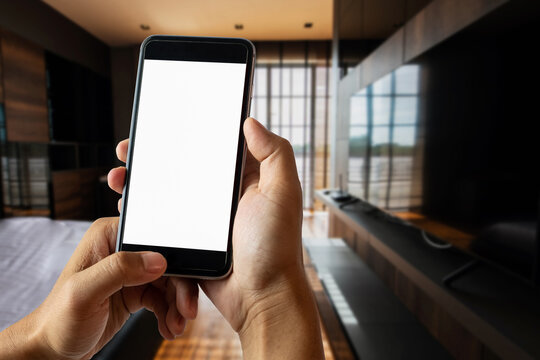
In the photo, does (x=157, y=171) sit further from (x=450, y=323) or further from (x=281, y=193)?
(x=450, y=323)

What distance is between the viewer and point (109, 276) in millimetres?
396

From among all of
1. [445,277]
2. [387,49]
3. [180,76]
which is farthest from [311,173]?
[180,76]

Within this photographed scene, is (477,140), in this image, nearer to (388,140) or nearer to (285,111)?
(388,140)


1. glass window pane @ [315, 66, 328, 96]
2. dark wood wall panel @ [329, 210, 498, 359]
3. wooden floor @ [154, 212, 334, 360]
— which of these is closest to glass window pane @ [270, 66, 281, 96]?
glass window pane @ [315, 66, 328, 96]

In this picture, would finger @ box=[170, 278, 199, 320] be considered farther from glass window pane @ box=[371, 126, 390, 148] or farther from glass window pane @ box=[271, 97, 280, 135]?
glass window pane @ box=[271, 97, 280, 135]

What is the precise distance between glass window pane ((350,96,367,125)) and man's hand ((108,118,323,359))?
5.24ft

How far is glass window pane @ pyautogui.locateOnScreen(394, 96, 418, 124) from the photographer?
4.07 feet

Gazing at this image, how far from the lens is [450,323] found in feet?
3.76

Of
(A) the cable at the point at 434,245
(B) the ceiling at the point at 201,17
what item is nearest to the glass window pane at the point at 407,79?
(A) the cable at the point at 434,245

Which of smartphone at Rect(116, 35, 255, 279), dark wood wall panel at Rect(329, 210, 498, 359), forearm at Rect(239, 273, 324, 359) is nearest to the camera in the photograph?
forearm at Rect(239, 273, 324, 359)

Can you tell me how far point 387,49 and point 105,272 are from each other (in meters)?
1.67

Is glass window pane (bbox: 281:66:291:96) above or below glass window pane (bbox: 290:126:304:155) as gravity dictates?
above

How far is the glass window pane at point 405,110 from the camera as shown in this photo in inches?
48.8

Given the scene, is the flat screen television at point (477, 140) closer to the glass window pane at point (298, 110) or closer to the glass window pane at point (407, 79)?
the glass window pane at point (407, 79)
